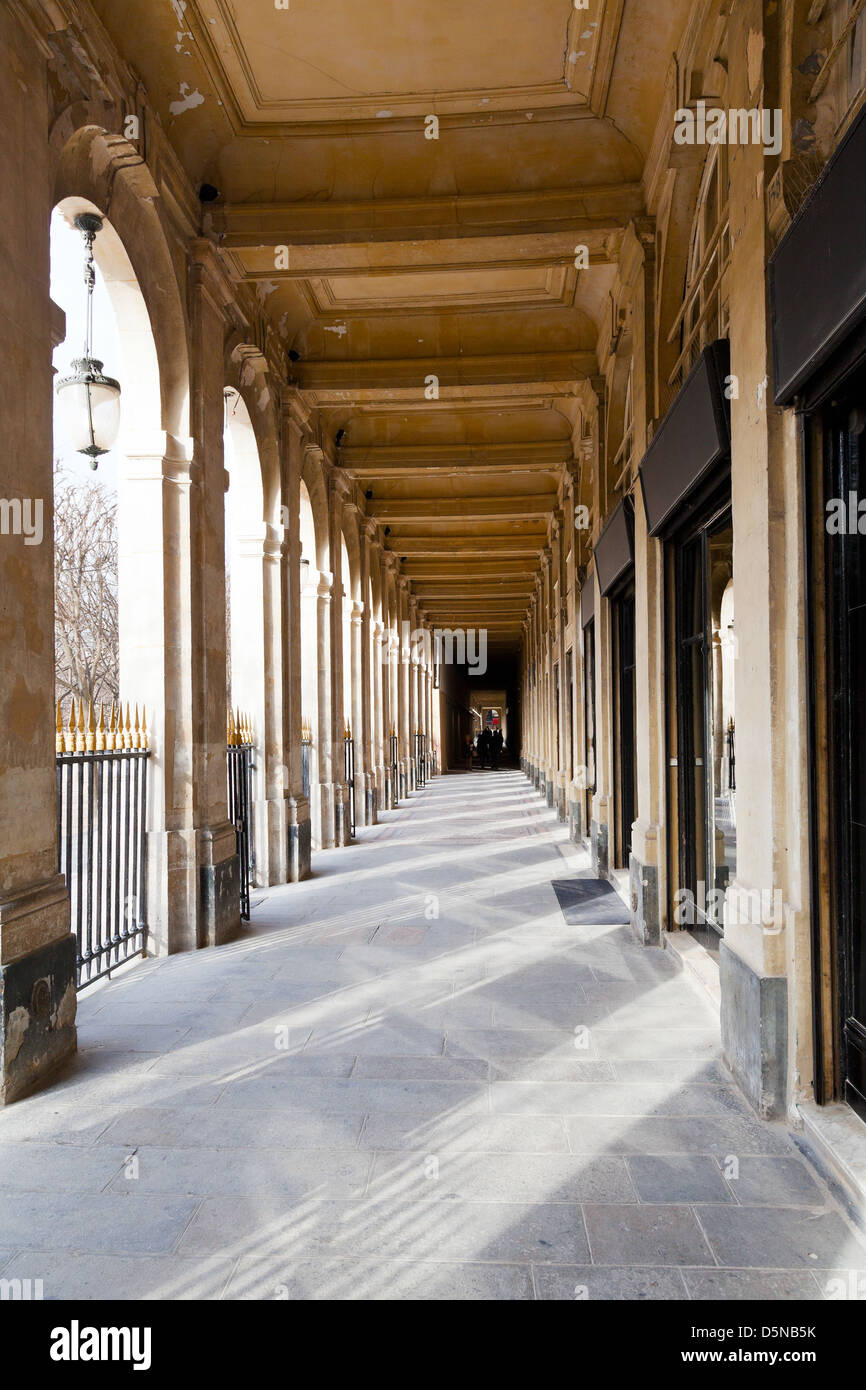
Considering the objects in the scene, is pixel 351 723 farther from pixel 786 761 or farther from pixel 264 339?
pixel 786 761

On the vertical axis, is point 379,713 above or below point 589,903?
above

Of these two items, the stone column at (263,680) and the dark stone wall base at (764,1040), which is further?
the stone column at (263,680)

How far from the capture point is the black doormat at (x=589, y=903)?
22.0 feet

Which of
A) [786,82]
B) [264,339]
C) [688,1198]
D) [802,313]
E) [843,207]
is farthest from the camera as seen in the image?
[264,339]

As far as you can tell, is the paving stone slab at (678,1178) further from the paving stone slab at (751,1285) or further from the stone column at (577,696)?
the stone column at (577,696)

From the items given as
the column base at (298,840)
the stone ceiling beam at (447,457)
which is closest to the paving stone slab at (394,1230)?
the column base at (298,840)

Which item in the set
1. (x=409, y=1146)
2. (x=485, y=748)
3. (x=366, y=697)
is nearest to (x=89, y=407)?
(x=409, y=1146)

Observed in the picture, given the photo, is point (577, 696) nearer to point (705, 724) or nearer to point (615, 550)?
point (615, 550)

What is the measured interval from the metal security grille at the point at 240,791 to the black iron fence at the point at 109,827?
109 cm

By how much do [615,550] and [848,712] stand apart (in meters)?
4.50

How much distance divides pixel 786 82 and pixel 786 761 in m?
2.68

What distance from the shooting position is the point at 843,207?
2578mm

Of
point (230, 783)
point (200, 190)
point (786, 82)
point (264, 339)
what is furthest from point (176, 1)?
point (230, 783)

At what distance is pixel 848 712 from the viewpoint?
315 cm
